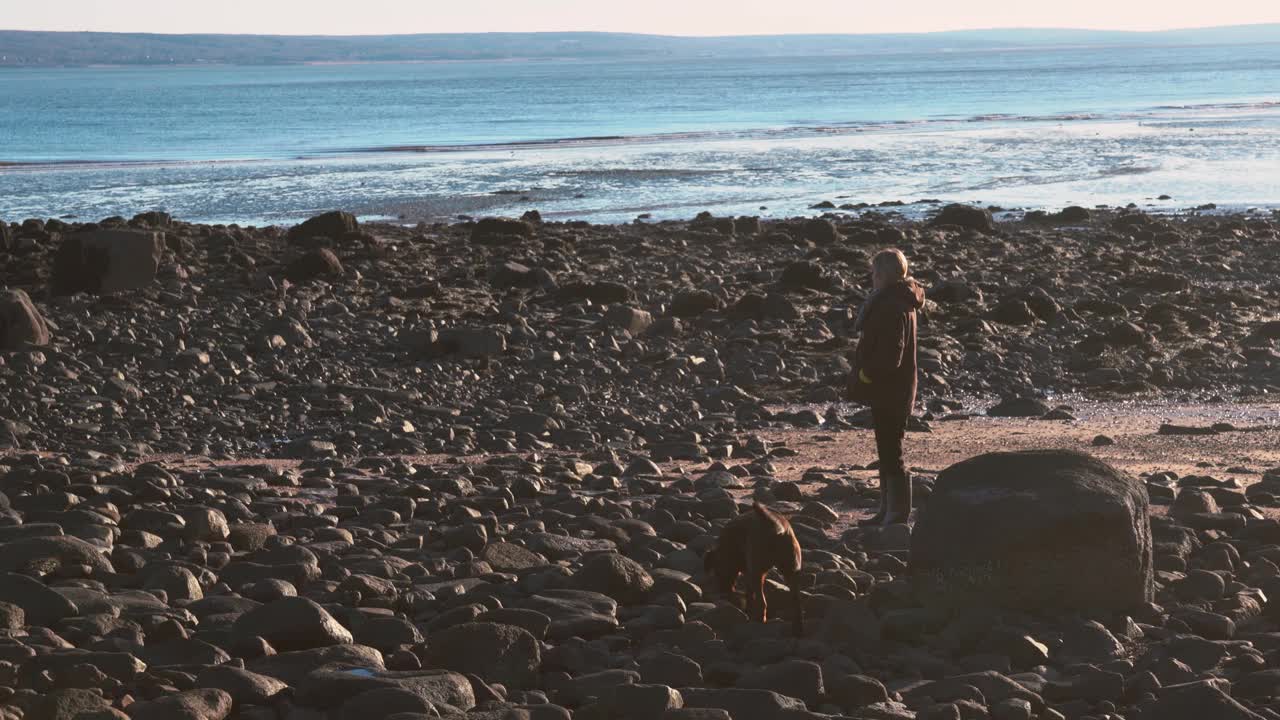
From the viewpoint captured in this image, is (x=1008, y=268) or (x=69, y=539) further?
(x=1008, y=268)

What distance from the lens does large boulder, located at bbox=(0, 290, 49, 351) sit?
15164mm

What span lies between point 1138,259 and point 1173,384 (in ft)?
24.2


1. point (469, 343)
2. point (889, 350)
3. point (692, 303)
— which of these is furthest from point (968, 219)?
point (889, 350)

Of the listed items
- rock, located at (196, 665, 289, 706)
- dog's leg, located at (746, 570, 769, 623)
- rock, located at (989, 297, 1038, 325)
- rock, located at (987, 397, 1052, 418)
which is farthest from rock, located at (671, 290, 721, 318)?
rock, located at (196, 665, 289, 706)

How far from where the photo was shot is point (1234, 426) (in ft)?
41.6

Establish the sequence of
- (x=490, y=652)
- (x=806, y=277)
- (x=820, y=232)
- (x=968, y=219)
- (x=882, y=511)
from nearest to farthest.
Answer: (x=490, y=652)
(x=882, y=511)
(x=806, y=277)
(x=820, y=232)
(x=968, y=219)

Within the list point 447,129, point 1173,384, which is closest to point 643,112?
point 447,129

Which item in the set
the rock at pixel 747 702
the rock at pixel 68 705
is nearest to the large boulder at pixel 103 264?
the rock at pixel 68 705

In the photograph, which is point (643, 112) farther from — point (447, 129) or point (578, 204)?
point (578, 204)

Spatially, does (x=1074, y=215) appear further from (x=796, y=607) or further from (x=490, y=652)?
(x=490, y=652)

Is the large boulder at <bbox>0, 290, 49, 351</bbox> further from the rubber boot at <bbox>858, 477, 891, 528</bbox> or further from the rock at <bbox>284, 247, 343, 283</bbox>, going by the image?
the rubber boot at <bbox>858, 477, 891, 528</bbox>

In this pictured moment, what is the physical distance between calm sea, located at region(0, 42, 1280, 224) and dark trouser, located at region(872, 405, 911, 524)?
2318 centimetres

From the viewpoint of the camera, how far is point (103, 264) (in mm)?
19047

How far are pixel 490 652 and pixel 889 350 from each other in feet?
10.8
